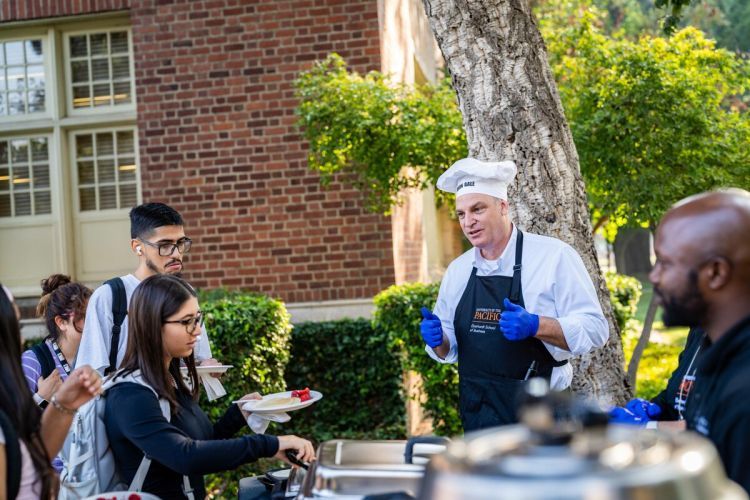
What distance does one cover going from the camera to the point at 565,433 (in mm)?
1296

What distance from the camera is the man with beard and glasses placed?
13.4 ft

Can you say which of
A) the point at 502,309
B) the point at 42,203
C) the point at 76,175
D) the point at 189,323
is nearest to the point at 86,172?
the point at 76,175

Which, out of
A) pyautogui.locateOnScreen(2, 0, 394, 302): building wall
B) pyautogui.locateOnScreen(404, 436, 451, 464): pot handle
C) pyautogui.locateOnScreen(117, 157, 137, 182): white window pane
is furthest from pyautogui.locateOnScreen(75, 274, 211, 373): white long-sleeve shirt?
pyautogui.locateOnScreen(117, 157, 137, 182): white window pane

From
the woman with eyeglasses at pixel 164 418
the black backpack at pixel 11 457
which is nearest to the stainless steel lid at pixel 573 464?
the black backpack at pixel 11 457

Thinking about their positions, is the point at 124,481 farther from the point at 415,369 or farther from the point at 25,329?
the point at 25,329

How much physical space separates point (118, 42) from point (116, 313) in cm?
555

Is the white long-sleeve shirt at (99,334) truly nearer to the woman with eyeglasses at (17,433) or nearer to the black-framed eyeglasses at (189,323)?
the black-framed eyeglasses at (189,323)

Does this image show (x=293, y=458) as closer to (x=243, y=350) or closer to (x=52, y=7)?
(x=243, y=350)

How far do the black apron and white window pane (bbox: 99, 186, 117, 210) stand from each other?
5.99 metres

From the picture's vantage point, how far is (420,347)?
721 cm

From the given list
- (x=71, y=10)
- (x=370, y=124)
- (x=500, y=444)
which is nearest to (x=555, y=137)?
(x=370, y=124)

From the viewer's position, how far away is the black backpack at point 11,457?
2166 millimetres

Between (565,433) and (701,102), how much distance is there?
6546 millimetres

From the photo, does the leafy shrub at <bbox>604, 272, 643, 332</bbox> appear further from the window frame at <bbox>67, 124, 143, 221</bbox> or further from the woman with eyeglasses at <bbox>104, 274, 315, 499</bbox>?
the woman with eyeglasses at <bbox>104, 274, 315, 499</bbox>
